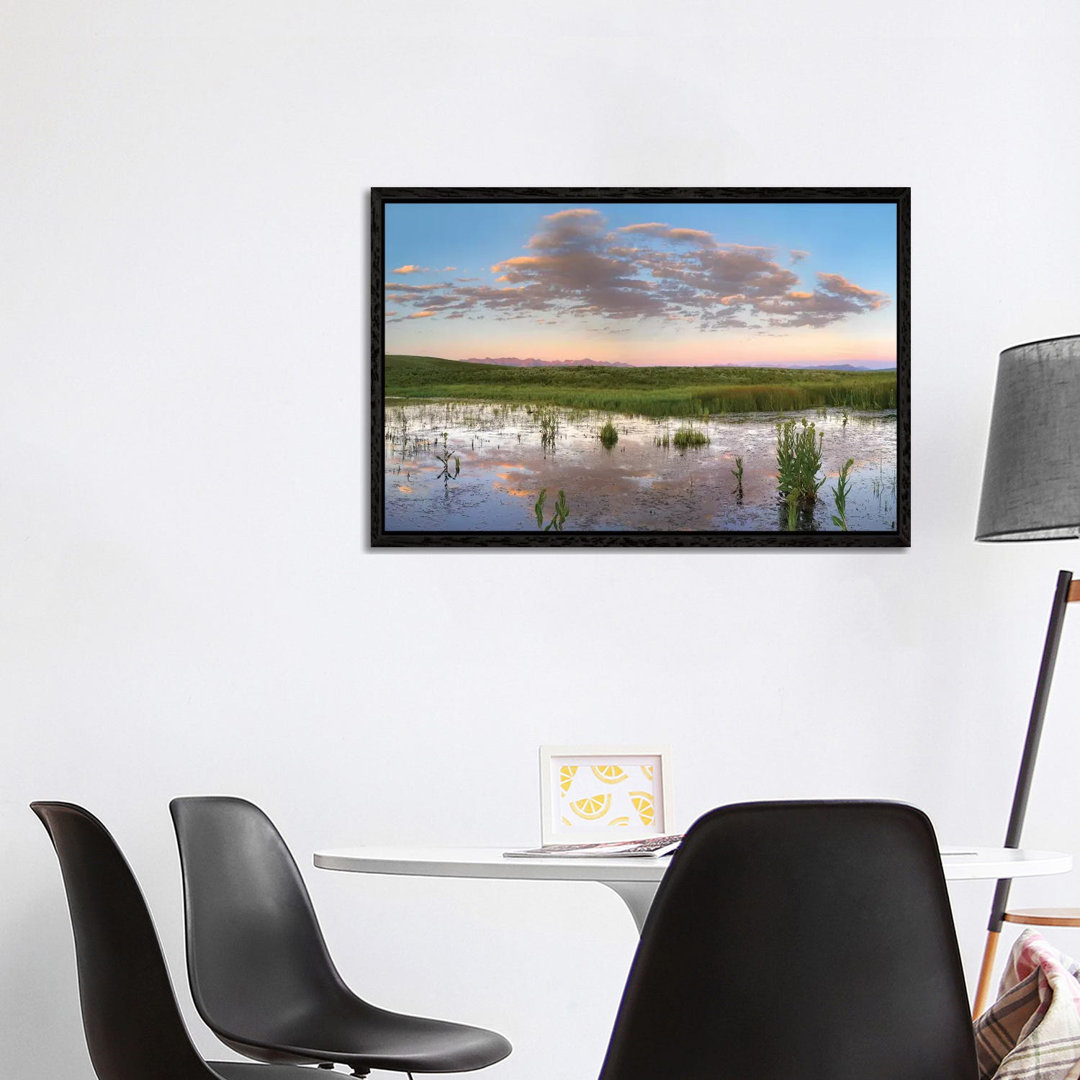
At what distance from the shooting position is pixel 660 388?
284 cm

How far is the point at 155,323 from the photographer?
9.29 ft

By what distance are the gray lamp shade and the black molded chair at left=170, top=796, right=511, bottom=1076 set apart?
136 centimetres

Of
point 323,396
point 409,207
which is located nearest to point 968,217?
point 409,207

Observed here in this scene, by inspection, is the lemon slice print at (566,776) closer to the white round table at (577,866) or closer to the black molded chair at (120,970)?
the white round table at (577,866)

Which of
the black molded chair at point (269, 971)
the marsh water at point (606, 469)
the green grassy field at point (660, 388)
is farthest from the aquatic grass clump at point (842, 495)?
the black molded chair at point (269, 971)

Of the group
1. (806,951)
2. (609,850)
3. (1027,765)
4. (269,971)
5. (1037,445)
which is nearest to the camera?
(806,951)

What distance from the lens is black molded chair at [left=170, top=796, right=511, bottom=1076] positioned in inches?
79.3

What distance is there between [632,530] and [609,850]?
1.16 m

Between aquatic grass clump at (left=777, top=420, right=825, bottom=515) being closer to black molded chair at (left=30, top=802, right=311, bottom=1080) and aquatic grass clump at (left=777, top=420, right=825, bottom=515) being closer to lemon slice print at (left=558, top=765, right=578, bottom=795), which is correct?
lemon slice print at (left=558, top=765, right=578, bottom=795)

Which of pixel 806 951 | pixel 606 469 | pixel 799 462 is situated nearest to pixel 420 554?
pixel 606 469

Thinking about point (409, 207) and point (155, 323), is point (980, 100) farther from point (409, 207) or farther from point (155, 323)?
point (155, 323)

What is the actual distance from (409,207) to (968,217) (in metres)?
1.28

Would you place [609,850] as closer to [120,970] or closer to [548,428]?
[120,970]

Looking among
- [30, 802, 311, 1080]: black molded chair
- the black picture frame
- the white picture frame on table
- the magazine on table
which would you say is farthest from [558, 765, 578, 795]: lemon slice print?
the black picture frame
